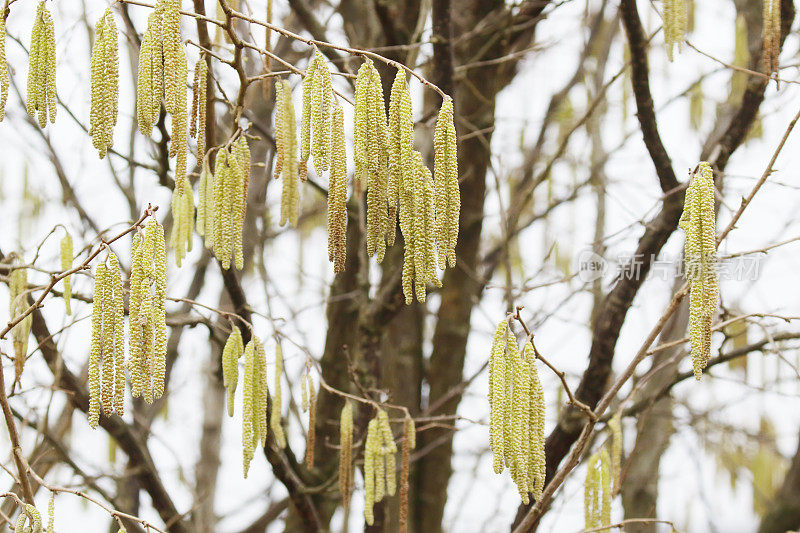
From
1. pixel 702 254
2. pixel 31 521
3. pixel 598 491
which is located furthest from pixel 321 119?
pixel 598 491

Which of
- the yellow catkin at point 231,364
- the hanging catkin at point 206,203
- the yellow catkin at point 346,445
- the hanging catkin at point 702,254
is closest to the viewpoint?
the hanging catkin at point 702,254

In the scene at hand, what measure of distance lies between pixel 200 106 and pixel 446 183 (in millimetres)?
513

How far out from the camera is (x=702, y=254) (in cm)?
157

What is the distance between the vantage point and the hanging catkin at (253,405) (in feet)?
6.17

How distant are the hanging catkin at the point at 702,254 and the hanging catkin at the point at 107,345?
0.98 metres

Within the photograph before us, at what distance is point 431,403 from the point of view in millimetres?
3809

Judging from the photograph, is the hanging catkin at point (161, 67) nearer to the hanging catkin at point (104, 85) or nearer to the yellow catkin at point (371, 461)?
the hanging catkin at point (104, 85)

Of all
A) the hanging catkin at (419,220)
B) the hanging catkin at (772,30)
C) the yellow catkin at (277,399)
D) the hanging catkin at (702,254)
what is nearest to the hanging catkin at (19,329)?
the yellow catkin at (277,399)

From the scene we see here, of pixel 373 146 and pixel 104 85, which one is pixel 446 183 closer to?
pixel 373 146

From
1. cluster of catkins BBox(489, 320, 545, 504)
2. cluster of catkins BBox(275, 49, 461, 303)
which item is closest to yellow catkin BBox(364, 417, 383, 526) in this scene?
cluster of catkins BBox(489, 320, 545, 504)

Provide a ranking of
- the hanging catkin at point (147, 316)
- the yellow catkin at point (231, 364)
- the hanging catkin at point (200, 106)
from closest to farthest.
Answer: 1. the hanging catkin at point (147, 316)
2. the hanging catkin at point (200, 106)
3. the yellow catkin at point (231, 364)

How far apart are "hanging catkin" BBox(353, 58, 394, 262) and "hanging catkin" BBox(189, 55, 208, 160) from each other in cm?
34

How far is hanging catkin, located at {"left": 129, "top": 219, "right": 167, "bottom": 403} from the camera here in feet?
4.80

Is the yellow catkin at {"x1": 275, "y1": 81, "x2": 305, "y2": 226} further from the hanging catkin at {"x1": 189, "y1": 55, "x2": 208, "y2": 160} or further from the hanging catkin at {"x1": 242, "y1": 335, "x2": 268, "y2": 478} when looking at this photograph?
the hanging catkin at {"x1": 242, "y1": 335, "x2": 268, "y2": 478}
